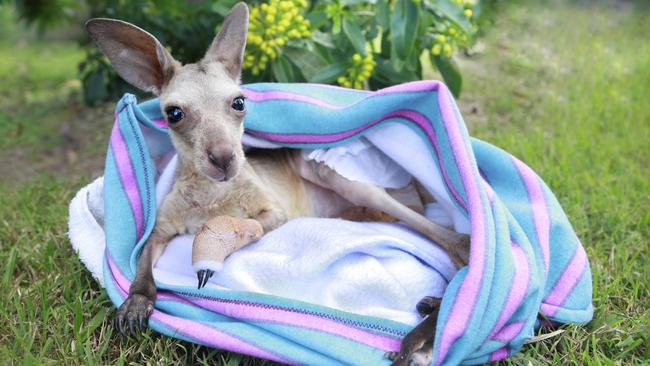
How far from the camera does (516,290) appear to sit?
2055 mm

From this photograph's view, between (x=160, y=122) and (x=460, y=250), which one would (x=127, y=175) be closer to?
(x=160, y=122)

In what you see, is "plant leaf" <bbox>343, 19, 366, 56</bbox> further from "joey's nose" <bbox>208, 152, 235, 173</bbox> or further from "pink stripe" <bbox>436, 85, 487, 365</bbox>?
"joey's nose" <bbox>208, 152, 235, 173</bbox>

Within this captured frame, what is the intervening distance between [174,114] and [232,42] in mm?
432

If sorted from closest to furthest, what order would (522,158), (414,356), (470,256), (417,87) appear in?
(414,356) < (470,256) < (417,87) < (522,158)

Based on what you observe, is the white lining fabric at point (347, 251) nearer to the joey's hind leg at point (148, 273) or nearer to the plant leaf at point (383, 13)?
the joey's hind leg at point (148, 273)

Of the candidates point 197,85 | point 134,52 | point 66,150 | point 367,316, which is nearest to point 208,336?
point 367,316

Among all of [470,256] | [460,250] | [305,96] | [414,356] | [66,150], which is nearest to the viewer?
[414,356]

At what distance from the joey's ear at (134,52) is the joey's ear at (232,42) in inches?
6.6

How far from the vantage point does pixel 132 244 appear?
2.49 metres

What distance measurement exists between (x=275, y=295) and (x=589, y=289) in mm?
1063

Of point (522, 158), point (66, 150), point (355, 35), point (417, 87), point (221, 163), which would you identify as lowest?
point (66, 150)

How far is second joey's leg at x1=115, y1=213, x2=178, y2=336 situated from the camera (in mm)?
2137

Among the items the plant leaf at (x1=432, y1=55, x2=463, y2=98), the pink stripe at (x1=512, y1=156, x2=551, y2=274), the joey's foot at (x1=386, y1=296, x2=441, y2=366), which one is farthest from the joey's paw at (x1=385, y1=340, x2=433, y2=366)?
the plant leaf at (x1=432, y1=55, x2=463, y2=98)

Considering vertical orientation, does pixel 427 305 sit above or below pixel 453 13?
below
